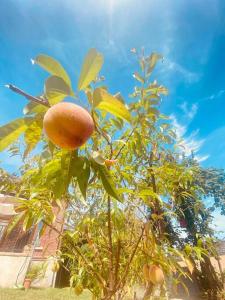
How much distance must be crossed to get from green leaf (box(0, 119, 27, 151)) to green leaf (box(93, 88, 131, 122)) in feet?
0.79

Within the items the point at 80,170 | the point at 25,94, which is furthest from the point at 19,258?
the point at 25,94

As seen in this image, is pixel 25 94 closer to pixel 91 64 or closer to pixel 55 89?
pixel 55 89

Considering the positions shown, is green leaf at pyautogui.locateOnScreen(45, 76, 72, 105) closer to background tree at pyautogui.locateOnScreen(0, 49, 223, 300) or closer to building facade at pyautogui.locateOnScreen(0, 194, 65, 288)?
background tree at pyautogui.locateOnScreen(0, 49, 223, 300)

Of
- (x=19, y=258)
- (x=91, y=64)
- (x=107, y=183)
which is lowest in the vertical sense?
(x=107, y=183)

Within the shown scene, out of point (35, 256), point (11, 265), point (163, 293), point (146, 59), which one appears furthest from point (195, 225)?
point (146, 59)

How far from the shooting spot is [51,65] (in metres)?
0.66

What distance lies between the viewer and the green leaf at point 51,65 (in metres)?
0.65

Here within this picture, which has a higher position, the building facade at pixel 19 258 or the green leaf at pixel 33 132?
the building facade at pixel 19 258

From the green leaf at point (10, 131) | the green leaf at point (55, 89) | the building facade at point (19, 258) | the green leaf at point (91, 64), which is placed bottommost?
the green leaf at point (10, 131)

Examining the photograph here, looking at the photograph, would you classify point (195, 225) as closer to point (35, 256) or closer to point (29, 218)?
point (35, 256)

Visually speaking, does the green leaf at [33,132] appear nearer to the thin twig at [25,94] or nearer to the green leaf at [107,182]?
the thin twig at [25,94]

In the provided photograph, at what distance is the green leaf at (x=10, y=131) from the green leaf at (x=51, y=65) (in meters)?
0.18

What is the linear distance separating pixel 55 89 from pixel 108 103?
6.5 inches

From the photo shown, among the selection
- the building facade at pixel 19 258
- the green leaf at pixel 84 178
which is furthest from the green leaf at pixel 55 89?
the building facade at pixel 19 258
